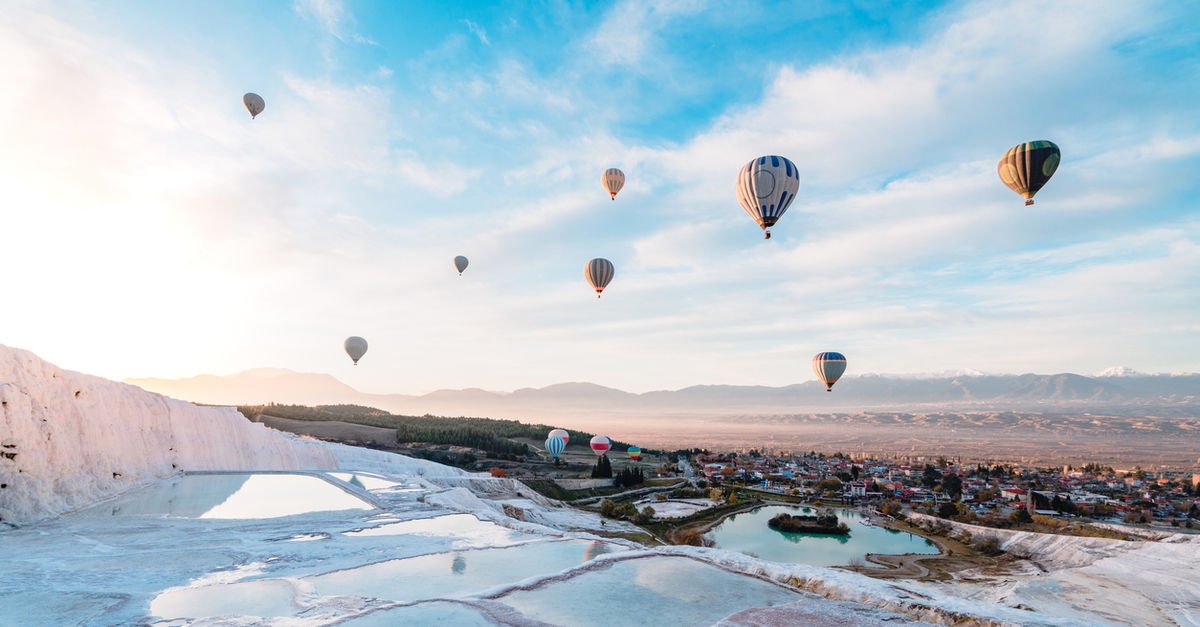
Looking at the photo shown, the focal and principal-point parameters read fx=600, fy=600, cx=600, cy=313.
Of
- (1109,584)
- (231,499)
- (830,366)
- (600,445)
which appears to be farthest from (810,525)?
(231,499)

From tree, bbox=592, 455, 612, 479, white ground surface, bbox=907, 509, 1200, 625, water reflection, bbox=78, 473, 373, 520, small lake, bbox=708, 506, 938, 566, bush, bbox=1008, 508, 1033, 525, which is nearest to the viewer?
water reflection, bbox=78, 473, 373, 520

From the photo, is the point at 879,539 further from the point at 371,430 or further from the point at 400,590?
the point at 371,430

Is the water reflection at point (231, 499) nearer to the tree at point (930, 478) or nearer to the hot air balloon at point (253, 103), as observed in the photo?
the hot air balloon at point (253, 103)

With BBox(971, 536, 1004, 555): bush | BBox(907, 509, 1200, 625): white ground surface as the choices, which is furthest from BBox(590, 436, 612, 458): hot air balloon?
BBox(907, 509, 1200, 625): white ground surface

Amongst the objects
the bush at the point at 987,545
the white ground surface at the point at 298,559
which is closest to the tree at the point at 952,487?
the bush at the point at 987,545

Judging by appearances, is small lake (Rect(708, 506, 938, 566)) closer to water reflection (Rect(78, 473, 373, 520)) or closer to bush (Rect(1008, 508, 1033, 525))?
bush (Rect(1008, 508, 1033, 525))
